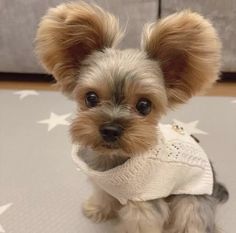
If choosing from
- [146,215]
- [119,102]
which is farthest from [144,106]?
[146,215]

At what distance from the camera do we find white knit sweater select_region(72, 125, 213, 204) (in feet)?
3.70

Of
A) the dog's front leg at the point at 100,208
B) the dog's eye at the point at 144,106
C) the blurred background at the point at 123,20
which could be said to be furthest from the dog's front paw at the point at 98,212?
the blurred background at the point at 123,20

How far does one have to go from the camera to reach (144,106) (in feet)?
3.61

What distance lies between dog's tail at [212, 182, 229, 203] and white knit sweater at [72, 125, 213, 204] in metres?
0.10

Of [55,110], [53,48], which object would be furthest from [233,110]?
[53,48]

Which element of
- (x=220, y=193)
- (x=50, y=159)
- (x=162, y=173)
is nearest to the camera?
(x=162, y=173)

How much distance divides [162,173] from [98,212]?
33 cm

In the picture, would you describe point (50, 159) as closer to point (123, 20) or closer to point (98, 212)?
point (98, 212)

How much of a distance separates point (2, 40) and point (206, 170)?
1.29 m

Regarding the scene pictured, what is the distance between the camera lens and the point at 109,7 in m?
2.05

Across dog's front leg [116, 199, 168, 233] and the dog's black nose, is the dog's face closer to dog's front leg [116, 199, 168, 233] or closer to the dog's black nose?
the dog's black nose

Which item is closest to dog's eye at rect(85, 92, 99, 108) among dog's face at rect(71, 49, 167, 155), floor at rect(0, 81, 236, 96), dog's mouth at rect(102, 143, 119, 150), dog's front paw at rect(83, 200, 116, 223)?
dog's face at rect(71, 49, 167, 155)

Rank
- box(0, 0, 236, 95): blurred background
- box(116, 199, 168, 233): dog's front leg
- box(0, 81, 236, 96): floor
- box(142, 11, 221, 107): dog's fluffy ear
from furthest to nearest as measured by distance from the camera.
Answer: box(0, 81, 236, 96): floor < box(0, 0, 236, 95): blurred background < box(116, 199, 168, 233): dog's front leg < box(142, 11, 221, 107): dog's fluffy ear

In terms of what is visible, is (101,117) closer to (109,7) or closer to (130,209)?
(130,209)
